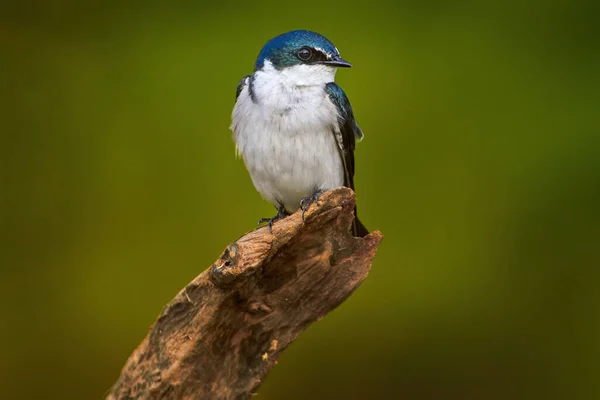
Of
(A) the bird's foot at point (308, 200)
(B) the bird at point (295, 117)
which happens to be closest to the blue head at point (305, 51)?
(B) the bird at point (295, 117)

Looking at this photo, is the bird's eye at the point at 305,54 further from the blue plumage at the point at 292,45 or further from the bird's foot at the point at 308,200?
the bird's foot at the point at 308,200

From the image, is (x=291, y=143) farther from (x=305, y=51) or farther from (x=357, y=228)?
(x=357, y=228)

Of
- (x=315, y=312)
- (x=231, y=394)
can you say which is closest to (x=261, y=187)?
(x=315, y=312)

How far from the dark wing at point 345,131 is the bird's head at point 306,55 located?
0.22ft

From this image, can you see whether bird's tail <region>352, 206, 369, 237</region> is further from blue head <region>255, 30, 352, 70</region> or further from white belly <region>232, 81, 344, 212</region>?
blue head <region>255, 30, 352, 70</region>

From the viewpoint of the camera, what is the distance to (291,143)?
1.92 m

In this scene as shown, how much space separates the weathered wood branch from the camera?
1675mm

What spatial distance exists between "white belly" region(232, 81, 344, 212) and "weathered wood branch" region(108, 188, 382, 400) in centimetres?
24

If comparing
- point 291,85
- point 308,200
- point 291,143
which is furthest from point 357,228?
point 291,85

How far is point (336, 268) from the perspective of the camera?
1797 millimetres

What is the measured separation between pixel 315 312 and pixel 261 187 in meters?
0.44

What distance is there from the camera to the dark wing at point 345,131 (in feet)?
6.48

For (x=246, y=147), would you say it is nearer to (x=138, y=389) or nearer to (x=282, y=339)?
(x=282, y=339)

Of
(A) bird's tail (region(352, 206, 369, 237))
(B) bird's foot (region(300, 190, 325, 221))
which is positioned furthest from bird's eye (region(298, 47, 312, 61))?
(A) bird's tail (region(352, 206, 369, 237))
